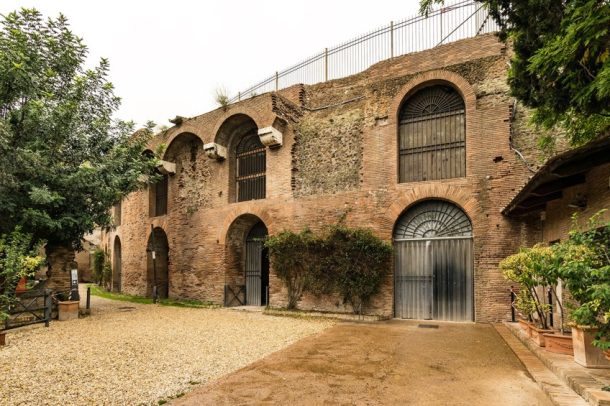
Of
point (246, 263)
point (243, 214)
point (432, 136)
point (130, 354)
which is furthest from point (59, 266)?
point (432, 136)

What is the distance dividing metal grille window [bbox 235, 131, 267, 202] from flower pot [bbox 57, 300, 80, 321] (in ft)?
22.2

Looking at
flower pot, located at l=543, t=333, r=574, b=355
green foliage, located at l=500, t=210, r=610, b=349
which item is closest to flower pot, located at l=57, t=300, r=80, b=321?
flower pot, located at l=543, t=333, r=574, b=355

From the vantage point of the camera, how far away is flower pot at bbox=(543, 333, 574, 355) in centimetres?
586

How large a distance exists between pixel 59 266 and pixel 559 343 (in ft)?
42.1

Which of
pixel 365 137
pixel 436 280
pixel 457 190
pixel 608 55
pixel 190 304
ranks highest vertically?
pixel 365 137

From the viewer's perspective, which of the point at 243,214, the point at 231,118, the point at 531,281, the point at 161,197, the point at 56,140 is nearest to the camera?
the point at 531,281

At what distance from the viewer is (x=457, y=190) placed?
35.4ft

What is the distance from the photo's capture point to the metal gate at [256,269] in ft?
50.8

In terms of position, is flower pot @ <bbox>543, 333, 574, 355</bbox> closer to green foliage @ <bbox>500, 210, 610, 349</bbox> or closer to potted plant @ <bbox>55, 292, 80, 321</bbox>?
green foliage @ <bbox>500, 210, 610, 349</bbox>

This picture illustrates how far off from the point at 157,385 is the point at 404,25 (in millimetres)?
12944

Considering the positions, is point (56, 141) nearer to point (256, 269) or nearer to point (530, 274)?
point (256, 269)

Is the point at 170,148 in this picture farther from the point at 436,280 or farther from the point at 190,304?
the point at 436,280

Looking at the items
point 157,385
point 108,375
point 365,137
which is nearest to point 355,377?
point 157,385

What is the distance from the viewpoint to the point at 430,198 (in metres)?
11.3
